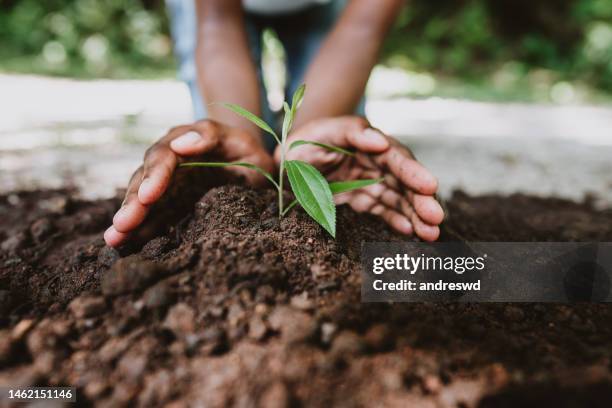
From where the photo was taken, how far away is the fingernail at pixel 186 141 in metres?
1.40

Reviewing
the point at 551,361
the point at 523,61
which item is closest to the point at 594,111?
the point at 523,61

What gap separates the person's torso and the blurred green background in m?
Result: 4.27

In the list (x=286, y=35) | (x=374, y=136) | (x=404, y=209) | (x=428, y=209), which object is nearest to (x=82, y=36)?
(x=286, y=35)

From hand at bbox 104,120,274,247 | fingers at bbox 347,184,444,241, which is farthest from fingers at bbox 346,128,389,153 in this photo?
hand at bbox 104,120,274,247

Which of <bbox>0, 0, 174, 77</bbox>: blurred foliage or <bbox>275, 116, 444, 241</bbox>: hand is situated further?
<bbox>0, 0, 174, 77</bbox>: blurred foliage

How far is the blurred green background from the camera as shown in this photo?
7.73 m

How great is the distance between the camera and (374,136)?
1605 mm

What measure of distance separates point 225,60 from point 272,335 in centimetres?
172

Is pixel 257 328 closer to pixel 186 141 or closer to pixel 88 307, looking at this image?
pixel 88 307

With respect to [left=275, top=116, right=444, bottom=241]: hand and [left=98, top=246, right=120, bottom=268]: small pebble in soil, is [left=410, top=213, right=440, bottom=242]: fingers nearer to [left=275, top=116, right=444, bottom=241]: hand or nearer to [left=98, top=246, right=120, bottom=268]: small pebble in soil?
[left=275, top=116, right=444, bottom=241]: hand

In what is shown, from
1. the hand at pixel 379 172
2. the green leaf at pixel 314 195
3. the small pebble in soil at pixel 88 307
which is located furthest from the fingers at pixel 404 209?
the small pebble in soil at pixel 88 307

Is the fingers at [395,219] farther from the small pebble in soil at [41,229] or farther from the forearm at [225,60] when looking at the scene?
the small pebble in soil at [41,229]

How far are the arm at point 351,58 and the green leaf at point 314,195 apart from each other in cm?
116

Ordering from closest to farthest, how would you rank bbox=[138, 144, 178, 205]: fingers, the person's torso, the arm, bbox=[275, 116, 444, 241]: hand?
bbox=[138, 144, 178, 205]: fingers, bbox=[275, 116, 444, 241]: hand, the arm, the person's torso
